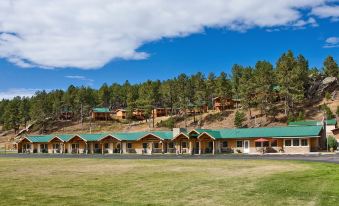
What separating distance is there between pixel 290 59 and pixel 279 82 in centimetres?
942

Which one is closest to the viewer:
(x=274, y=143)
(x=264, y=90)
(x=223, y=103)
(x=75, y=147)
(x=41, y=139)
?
(x=274, y=143)

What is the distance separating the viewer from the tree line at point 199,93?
100438 mm

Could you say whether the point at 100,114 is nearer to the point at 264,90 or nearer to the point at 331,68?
the point at 264,90

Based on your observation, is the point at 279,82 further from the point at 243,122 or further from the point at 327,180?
the point at 327,180

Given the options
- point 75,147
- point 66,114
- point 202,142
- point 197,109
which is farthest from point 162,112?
point 202,142

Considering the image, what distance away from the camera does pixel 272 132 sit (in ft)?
230

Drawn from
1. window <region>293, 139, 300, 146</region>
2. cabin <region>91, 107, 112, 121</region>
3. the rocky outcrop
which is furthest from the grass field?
cabin <region>91, 107, 112, 121</region>

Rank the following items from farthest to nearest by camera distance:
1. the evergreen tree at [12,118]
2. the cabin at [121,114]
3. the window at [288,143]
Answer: the cabin at [121,114]
the evergreen tree at [12,118]
the window at [288,143]

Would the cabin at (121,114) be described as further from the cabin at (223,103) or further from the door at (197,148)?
the door at (197,148)

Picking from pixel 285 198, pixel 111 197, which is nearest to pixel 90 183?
pixel 111 197

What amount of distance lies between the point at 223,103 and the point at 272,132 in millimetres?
47758

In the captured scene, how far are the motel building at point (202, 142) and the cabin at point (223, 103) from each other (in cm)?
4088

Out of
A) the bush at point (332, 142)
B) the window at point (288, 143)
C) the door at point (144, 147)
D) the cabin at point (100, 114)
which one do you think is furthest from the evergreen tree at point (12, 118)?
the bush at point (332, 142)

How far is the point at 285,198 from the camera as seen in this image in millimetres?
18328
